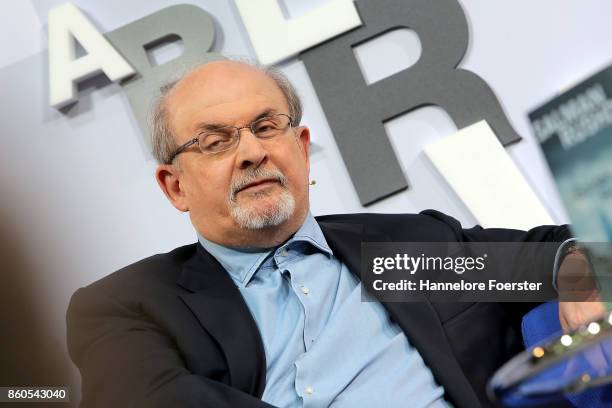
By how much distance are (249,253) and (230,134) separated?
0.21 meters

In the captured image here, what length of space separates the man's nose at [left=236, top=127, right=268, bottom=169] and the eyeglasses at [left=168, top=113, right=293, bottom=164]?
0.01m

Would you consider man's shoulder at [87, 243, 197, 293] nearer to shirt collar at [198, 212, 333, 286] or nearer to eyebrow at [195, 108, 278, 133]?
shirt collar at [198, 212, 333, 286]

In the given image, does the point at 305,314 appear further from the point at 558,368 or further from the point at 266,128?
the point at 558,368

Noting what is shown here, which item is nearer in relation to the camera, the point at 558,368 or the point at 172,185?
the point at 558,368

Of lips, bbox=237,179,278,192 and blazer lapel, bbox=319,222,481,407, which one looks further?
lips, bbox=237,179,278,192

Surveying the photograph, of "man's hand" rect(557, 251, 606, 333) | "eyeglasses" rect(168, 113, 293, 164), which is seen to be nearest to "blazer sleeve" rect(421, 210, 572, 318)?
"man's hand" rect(557, 251, 606, 333)

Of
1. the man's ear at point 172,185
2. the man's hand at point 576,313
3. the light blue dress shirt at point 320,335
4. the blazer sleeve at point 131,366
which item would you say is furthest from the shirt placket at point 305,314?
the man's hand at point 576,313

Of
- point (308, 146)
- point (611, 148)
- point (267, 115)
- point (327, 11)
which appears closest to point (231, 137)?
point (267, 115)

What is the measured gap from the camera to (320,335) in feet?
3.48

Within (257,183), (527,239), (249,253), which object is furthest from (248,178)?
(527,239)

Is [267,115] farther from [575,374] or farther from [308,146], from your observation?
[575,374]

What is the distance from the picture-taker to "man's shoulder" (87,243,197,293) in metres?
1.11

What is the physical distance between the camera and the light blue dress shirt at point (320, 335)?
1.01 meters

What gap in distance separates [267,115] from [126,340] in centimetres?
45
